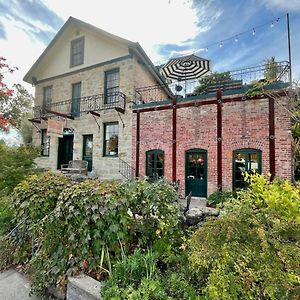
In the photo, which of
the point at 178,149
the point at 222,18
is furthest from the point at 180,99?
the point at 222,18

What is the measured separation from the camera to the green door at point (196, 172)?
9094 millimetres

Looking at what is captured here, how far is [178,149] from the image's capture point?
31.4 ft

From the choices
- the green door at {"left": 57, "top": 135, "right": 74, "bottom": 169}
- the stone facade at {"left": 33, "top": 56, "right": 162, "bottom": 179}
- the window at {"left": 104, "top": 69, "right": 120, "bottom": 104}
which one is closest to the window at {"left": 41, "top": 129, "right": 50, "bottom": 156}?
the stone facade at {"left": 33, "top": 56, "right": 162, "bottom": 179}

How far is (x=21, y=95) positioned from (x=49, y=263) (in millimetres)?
25673

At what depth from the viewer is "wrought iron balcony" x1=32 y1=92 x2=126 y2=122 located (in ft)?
37.9

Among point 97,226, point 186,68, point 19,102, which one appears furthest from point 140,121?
point 19,102

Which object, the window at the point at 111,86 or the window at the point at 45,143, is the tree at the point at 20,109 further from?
the window at the point at 111,86

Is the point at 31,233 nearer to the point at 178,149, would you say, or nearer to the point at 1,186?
the point at 1,186

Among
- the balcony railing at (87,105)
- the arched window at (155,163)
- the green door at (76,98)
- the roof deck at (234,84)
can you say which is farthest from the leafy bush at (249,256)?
the green door at (76,98)

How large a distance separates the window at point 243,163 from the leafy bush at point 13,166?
24.5ft

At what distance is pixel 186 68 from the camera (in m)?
12.1

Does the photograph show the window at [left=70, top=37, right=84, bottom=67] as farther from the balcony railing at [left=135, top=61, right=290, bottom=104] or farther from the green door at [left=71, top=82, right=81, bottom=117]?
the balcony railing at [left=135, top=61, right=290, bottom=104]

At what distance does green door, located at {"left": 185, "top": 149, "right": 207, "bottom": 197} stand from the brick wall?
19 cm

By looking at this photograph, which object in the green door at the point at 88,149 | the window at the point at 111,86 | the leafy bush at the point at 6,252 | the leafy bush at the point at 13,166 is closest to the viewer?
the leafy bush at the point at 6,252
